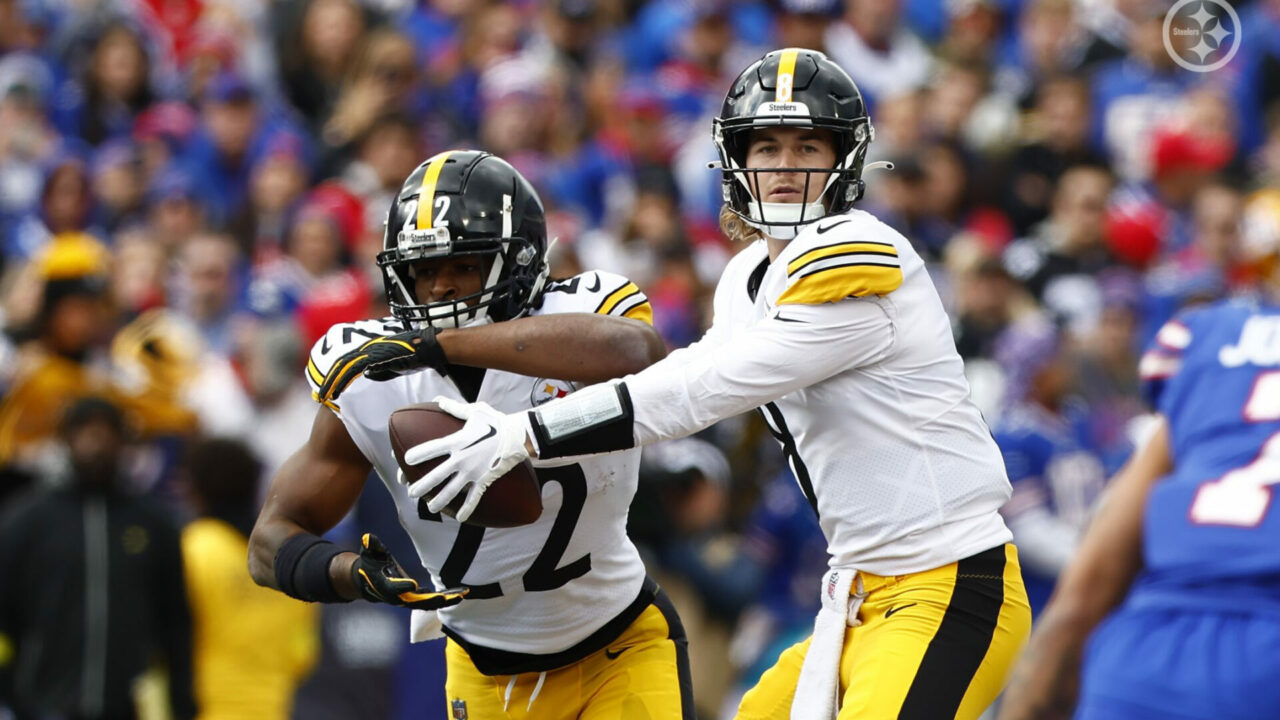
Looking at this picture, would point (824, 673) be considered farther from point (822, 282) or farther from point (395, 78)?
point (395, 78)

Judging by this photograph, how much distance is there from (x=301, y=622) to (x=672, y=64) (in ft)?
14.1

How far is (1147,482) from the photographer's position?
329 centimetres

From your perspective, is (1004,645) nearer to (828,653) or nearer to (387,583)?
(828,653)

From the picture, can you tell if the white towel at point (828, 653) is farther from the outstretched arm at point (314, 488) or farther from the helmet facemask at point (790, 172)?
the outstretched arm at point (314, 488)

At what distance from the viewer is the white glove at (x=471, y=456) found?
3.81m

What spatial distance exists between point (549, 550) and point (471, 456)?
24.8 inches

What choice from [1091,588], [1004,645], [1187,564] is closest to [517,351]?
[1004,645]

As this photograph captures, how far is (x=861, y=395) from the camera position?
13.6ft

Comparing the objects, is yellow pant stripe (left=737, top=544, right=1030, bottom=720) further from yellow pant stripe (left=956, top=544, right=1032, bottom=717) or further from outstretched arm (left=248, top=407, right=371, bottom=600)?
outstretched arm (left=248, top=407, right=371, bottom=600)

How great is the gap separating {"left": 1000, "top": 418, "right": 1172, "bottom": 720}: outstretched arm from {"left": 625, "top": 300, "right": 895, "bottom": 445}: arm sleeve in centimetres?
86

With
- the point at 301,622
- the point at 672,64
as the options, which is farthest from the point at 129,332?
the point at 672,64

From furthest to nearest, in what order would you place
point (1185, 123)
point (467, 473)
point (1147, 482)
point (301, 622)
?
point (1185, 123) < point (301, 622) < point (467, 473) < point (1147, 482)

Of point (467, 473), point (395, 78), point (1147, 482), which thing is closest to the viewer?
point (1147, 482)

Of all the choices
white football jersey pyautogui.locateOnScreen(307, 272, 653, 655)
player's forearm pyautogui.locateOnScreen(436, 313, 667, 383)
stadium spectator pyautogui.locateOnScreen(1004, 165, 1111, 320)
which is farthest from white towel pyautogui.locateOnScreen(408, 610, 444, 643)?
stadium spectator pyautogui.locateOnScreen(1004, 165, 1111, 320)
